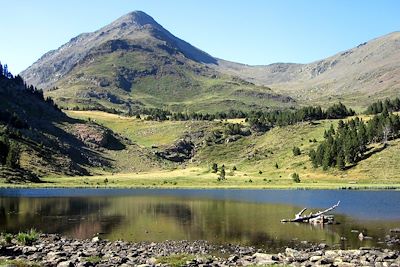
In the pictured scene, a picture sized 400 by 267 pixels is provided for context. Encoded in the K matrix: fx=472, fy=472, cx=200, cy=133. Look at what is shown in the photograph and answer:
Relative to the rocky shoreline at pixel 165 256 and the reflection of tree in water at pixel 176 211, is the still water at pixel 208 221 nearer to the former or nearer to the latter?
the reflection of tree in water at pixel 176 211

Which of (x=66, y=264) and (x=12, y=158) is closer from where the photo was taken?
(x=66, y=264)

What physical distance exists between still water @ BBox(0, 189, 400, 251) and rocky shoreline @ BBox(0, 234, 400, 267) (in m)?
6.04

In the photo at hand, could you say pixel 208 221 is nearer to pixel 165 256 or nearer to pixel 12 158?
pixel 165 256

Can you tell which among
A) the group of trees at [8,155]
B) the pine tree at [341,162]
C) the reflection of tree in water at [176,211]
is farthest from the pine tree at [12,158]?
the pine tree at [341,162]

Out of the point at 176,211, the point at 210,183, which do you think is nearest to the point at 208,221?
the point at 176,211

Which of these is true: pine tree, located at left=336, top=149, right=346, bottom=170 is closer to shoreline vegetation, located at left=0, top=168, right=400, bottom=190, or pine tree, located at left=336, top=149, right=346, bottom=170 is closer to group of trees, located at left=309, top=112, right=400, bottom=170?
group of trees, located at left=309, top=112, right=400, bottom=170

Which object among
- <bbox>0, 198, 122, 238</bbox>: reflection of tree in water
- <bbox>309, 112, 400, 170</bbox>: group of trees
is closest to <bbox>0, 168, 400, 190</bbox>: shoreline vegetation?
<bbox>309, 112, 400, 170</bbox>: group of trees

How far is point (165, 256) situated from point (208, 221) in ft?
105

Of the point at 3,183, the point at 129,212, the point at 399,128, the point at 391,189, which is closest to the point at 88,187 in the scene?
the point at 3,183

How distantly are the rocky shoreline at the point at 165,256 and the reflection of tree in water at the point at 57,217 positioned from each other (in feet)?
43.0

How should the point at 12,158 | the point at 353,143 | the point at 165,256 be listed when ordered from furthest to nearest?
the point at 353,143, the point at 12,158, the point at 165,256

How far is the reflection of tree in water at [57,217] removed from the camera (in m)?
63.6

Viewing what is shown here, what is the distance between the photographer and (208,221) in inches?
2874

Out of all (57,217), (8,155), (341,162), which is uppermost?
(8,155)
